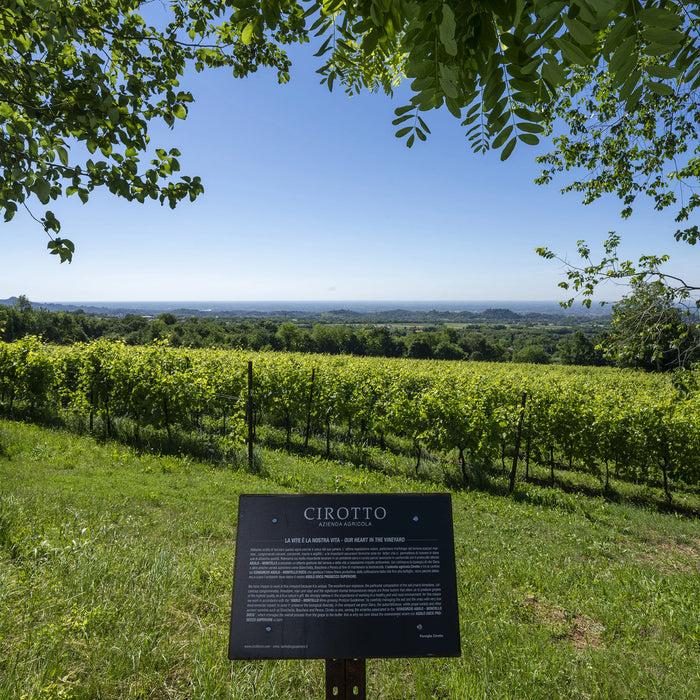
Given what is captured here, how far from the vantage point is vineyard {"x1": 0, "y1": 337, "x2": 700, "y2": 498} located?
1011cm

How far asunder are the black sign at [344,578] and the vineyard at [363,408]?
Result: 7143mm

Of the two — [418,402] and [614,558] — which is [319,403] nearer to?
[418,402]

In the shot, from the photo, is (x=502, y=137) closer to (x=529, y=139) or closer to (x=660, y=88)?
(x=529, y=139)

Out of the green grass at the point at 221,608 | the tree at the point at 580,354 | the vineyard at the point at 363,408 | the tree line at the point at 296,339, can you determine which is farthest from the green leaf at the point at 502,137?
the tree at the point at 580,354

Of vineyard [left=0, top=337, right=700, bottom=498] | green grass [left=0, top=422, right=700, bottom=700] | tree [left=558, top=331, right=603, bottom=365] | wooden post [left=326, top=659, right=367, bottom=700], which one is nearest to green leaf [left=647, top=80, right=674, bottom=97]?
wooden post [left=326, top=659, right=367, bottom=700]

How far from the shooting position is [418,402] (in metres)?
10.9

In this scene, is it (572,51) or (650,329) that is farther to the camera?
(650,329)

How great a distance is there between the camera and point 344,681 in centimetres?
191

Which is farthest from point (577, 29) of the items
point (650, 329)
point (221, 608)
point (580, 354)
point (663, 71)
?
point (580, 354)

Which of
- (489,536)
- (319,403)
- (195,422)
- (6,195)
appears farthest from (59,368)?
(489,536)

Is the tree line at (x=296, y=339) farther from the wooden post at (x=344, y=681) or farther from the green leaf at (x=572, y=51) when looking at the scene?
the green leaf at (x=572, y=51)

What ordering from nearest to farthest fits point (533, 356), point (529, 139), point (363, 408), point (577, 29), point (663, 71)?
point (577, 29) < point (663, 71) < point (529, 139) < point (363, 408) < point (533, 356)

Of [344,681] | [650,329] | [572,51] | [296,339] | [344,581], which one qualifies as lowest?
[296,339]

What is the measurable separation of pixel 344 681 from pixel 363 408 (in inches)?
398
